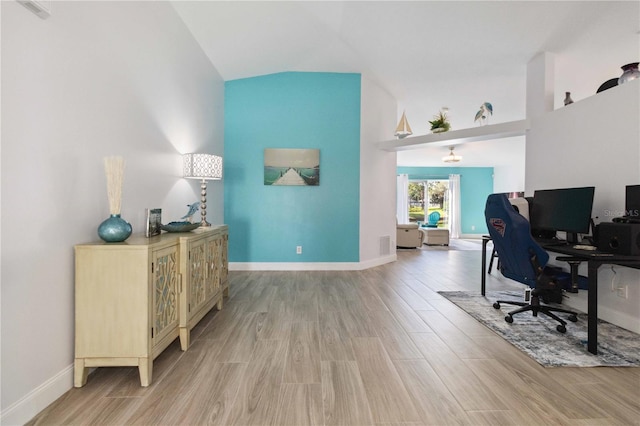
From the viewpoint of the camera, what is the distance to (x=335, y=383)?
1.84 meters

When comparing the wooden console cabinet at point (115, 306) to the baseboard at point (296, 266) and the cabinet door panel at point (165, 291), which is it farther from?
the baseboard at point (296, 266)

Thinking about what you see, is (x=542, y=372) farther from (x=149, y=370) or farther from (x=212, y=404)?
(x=149, y=370)

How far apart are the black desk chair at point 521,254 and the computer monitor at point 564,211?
500 millimetres

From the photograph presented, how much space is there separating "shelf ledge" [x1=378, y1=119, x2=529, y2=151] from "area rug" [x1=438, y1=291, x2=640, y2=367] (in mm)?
2183

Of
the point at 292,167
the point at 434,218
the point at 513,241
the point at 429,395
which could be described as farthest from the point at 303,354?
the point at 434,218

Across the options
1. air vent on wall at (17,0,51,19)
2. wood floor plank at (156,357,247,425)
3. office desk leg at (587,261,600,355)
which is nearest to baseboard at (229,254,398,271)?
wood floor plank at (156,357,247,425)

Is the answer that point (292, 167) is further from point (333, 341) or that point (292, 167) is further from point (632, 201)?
point (632, 201)

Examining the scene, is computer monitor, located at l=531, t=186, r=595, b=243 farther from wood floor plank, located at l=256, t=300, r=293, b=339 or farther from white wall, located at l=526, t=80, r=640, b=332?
wood floor plank, located at l=256, t=300, r=293, b=339

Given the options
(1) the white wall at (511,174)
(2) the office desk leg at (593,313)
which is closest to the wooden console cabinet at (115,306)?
(2) the office desk leg at (593,313)

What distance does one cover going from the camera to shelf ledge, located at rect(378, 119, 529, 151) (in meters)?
4.00

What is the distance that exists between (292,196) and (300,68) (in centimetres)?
198

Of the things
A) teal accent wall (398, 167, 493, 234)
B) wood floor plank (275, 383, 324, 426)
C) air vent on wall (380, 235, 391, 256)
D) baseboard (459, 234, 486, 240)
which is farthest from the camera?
teal accent wall (398, 167, 493, 234)

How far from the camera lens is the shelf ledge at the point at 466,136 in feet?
13.1

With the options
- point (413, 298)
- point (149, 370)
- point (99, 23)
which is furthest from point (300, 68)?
point (149, 370)
